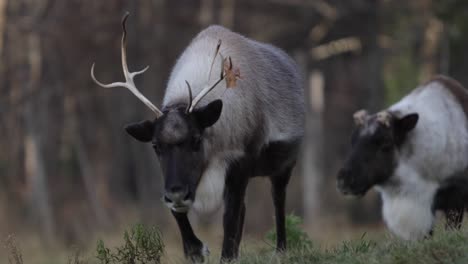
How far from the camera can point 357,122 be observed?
40.3 ft

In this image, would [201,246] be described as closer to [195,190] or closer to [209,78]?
[195,190]

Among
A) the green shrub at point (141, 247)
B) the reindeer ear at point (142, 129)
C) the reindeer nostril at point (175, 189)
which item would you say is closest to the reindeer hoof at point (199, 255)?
the green shrub at point (141, 247)

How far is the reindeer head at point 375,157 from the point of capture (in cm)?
1201

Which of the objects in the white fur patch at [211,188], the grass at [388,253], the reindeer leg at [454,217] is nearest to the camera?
the grass at [388,253]

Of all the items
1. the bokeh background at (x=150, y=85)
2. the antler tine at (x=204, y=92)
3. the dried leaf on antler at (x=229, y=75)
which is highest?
the dried leaf on antler at (x=229, y=75)

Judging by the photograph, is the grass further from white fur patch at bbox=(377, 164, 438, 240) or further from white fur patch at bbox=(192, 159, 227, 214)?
white fur patch at bbox=(377, 164, 438, 240)

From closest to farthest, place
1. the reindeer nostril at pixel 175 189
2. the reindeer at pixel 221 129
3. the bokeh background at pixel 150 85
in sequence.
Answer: the reindeer nostril at pixel 175 189
the reindeer at pixel 221 129
the bokeh background at pixel 150 85

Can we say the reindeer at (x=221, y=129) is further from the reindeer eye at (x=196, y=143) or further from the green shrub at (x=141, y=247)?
the green shrub at (x=141, y=247)

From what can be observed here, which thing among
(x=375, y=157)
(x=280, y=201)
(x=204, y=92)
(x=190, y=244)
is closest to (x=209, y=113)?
(x=204, y=92)

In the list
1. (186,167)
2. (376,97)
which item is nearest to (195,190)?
(186,167)

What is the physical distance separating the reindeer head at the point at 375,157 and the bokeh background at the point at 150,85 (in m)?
11.8

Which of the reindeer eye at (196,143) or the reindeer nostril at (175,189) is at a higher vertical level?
the reindeer eye at (196,143)

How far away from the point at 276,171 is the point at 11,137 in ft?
74.9

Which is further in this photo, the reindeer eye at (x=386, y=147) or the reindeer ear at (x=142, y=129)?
the reindeer eye at (x=386, y=147)
